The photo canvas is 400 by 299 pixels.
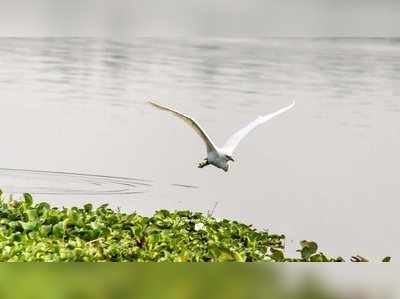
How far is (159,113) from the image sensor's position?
6.21 meters

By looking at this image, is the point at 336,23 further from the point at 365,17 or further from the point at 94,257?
the point at 94,257

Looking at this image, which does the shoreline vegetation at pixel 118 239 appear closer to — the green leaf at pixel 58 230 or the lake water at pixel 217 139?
the green leaf at pixel 58 230

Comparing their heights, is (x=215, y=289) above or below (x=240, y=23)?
below

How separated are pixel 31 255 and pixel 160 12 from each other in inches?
268

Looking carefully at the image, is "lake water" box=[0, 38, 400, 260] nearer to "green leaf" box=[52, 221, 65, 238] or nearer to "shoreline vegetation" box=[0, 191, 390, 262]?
"shoreline vegetation" box=[0, 191, 390, 262]

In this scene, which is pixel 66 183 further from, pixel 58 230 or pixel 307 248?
pixel 307 248

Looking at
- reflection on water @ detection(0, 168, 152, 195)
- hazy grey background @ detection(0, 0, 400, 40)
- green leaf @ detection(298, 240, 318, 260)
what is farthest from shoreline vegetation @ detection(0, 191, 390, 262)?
hazy grey background @ detection(0, 0, 400, 40)

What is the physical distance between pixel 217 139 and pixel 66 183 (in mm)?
1199

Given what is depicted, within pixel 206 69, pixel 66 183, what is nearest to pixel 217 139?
pixel 66 183

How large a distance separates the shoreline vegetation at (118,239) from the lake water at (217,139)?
3.16ft

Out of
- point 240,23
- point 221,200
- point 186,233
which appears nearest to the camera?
point 186,233

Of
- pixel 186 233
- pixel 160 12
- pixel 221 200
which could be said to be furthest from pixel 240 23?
pixel 186 233

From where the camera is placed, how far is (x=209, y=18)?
8.90 metres

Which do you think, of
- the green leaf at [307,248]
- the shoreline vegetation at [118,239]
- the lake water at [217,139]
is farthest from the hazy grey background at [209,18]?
the green leaf at [307,248]
